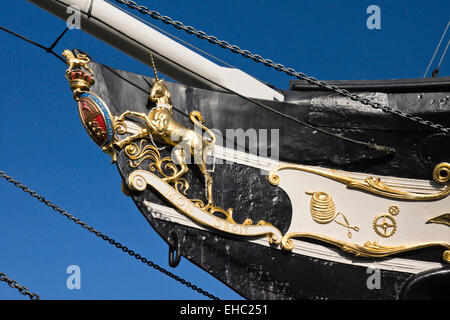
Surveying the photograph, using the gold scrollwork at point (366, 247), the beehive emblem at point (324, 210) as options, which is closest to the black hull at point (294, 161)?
the gold scrollwork at point (366, 247)

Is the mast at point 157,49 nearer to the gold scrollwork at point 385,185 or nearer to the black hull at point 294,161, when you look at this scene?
the black hull at point 294,161

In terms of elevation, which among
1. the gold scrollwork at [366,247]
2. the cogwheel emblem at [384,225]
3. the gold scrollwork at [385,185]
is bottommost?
the gold scrollwork at [366,247]

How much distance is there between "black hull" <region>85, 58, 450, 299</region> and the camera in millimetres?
5738

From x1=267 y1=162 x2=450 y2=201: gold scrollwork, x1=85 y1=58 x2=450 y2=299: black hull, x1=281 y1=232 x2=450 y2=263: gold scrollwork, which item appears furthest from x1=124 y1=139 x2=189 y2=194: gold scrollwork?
x1=281 y1=232 x2=450 y2=263: gold scrollwork

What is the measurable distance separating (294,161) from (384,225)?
78 centimetres

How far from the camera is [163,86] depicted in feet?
19.3

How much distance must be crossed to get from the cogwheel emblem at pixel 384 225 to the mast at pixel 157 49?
1.16 metres

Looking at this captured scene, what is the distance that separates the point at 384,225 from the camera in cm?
598

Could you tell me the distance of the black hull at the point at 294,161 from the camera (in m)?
5.74

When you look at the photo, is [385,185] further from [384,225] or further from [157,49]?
[157,49]

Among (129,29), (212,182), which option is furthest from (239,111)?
(129,29)

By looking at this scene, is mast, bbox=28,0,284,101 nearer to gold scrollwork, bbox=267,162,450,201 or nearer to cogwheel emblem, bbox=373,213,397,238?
gold scrollwork, bbox=267,162,450,201

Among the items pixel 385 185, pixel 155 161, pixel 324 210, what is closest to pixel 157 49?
pixel 155 161
